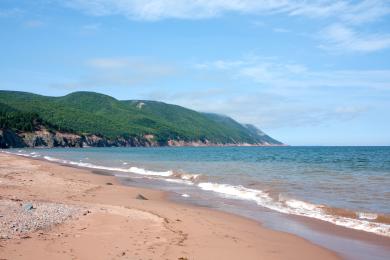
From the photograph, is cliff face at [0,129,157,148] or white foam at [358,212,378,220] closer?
white foam at [358,212,378,220]

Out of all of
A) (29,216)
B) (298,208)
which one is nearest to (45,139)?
(298,208)

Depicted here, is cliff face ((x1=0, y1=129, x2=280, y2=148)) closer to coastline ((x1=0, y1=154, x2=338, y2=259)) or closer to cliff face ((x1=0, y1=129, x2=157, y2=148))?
cliff face ((x1=0, y1=129, x2=157, y2=148))

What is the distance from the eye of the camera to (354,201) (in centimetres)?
1888

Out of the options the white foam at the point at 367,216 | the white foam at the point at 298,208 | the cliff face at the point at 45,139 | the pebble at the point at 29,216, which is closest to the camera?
the pebble at the point at 29,216

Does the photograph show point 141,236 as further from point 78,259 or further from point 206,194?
point 206,194

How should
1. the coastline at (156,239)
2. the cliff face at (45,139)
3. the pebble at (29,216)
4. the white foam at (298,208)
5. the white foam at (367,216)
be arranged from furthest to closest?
the cliff face at (45,139), the white foam at (367,216), the white foam at (298,208), the pebble at (29,216), the coastline at (156,239)

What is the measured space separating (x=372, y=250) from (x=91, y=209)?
853 centimetres

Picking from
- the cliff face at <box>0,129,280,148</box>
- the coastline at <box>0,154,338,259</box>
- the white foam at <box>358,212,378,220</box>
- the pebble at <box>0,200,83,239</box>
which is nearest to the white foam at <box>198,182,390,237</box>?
the white foam at <box>358,212,378,220</box>

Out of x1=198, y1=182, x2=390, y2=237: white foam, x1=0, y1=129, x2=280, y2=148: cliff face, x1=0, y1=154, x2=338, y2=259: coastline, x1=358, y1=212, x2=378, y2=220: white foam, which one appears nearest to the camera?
x1=0, y1=154, x2=338, y2=259: coastline

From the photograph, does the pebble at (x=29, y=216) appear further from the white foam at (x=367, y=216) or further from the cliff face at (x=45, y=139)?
the cliff face at (x=45, y=139)

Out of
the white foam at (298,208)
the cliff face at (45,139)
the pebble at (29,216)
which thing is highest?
the cliff face at (45,139)

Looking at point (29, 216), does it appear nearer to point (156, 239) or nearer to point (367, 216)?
point (156, 239)

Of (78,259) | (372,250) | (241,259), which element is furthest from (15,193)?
(372,250)

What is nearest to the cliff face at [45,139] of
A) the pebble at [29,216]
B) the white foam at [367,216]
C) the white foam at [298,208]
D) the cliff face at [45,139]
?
the cliff face at [45,139]
